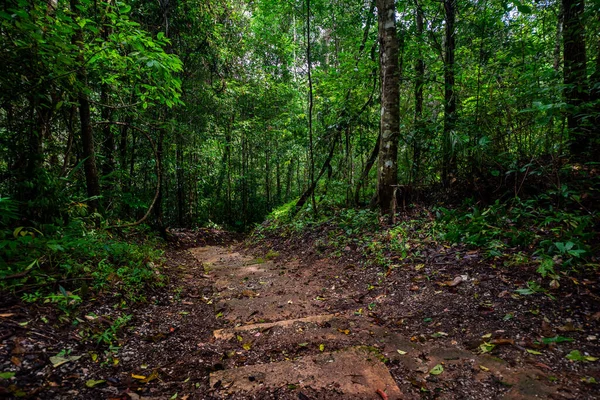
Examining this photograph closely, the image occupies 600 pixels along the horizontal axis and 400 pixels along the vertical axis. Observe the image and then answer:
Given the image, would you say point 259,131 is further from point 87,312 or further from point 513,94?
point 87,312

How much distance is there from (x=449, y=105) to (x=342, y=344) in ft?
15.2

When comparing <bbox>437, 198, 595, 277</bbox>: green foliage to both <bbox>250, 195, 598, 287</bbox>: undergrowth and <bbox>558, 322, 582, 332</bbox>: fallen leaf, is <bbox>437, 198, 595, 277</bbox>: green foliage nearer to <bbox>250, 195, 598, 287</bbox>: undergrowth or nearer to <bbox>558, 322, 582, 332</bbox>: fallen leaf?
<bbox>250, 195, 598, 287</bbox>: undergrowth

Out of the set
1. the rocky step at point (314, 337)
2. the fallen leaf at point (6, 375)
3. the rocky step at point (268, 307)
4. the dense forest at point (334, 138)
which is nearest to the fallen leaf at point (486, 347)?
the rocky step at point (314, 337)

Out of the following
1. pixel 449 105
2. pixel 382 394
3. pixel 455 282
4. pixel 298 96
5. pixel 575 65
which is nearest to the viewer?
pixel 382 394

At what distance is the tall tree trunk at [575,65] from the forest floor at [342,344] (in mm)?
2364

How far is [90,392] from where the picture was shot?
5.38 ft

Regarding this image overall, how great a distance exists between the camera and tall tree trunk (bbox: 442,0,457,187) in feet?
14.5

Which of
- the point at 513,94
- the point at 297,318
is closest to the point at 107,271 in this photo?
the point at 297,318

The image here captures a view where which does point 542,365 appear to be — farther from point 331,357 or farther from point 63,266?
point 63,266

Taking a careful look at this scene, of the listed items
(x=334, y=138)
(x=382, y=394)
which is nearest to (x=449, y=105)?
(x=334, y=138)

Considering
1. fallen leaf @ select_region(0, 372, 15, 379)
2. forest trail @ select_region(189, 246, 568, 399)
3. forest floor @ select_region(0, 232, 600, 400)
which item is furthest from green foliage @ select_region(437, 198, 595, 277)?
fallen leaf @ select_region(0, 372, 15, 379)

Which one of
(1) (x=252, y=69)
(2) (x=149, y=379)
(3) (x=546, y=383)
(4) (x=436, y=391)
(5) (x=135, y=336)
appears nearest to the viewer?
(3) (x=546, y=383)

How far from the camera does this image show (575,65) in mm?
3643

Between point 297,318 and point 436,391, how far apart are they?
4.67ft
